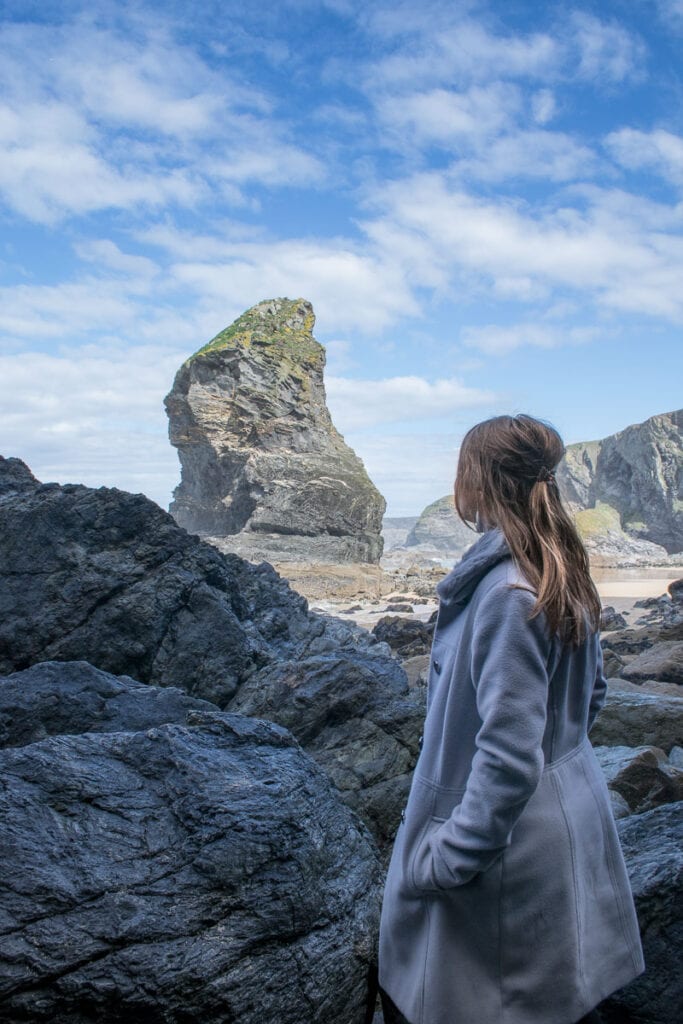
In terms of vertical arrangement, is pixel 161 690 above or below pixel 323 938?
above

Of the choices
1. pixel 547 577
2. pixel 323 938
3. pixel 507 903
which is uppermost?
pixel 547 577

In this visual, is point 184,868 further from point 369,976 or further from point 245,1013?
point 369,976

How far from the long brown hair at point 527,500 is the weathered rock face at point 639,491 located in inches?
3697

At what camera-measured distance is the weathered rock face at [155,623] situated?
493 centimetres

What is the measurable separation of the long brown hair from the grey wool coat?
5 centimetres

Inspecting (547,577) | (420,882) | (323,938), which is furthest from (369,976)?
(547,577)

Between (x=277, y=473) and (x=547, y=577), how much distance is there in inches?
1759

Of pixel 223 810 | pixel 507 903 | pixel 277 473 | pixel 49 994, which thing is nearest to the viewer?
pixel 507 903

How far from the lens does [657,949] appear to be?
2.78 meters

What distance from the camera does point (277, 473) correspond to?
46281 millimetres

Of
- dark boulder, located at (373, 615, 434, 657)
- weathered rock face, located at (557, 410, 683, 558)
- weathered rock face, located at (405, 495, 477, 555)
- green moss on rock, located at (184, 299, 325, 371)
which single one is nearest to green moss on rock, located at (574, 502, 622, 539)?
weathered rock face, located at (557, 410, 683, 558)

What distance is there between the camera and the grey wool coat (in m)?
1.79

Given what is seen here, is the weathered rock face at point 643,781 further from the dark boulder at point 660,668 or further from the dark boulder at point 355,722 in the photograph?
the dark boulder at point 660,668

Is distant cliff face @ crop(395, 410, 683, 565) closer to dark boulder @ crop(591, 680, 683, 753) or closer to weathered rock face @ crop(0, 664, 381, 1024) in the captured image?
dark boulder @ crop(591, 680, 683, 753)
